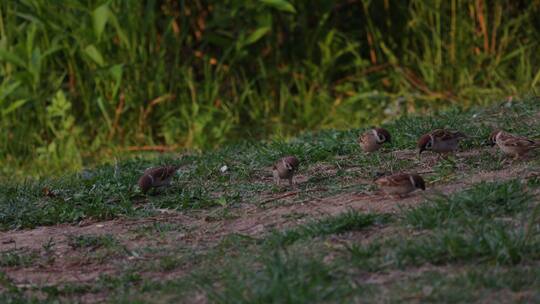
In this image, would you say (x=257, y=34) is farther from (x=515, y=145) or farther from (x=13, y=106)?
(x=515, y=145)

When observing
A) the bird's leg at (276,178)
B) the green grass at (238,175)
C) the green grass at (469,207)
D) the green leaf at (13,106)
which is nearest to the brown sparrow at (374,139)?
the green grass at (238,175)

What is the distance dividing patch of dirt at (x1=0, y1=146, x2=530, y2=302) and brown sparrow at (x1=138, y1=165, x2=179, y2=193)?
46cm

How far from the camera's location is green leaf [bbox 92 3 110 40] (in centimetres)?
1045

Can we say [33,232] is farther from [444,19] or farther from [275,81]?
[444,19]

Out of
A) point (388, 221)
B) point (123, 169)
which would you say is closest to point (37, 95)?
point (123, 169)

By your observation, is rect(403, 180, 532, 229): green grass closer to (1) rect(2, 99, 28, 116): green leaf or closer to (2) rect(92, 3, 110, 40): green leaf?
(2) rect(92, 3, 110, 40): green leaf

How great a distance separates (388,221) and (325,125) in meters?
5.72

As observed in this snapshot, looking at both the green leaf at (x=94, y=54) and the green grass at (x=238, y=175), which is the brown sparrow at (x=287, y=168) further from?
the green leaf at (x=94, y=54)

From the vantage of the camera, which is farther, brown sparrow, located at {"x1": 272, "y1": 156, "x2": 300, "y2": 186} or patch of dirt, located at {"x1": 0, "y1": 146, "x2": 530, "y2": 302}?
brown sparrow, located at {"x1": 272, "y1": 156, "x2": 300, "y2": 186}

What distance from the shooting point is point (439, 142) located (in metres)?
7.20

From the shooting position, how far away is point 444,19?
39.5ft

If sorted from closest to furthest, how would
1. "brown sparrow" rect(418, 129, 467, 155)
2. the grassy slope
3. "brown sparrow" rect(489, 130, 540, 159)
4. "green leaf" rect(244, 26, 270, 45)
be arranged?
1. the grassy slope
2. "brown sparrow" rect(489, 130, 540, 159)
3. "brown sparrow" rect(418, 129, 467, 155)
4. "green leaf" rect(244, 26, 270, 45)

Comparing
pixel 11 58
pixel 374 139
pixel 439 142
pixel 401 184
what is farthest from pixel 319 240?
pixel 11 58

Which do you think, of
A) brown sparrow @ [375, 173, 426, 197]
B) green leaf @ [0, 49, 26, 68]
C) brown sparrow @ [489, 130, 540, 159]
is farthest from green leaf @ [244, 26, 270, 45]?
brown sparrow @ [375, 173, 426, 197]
